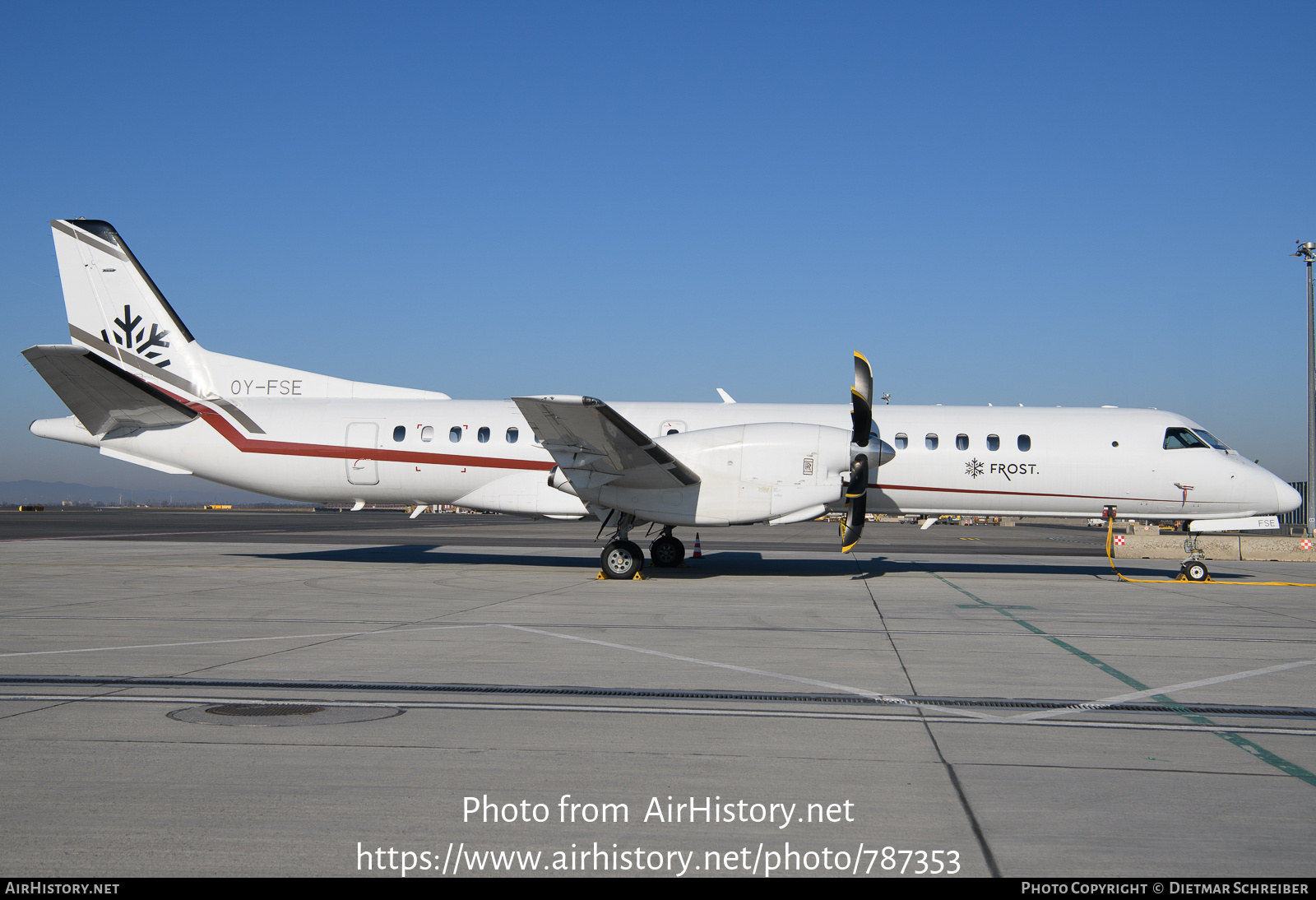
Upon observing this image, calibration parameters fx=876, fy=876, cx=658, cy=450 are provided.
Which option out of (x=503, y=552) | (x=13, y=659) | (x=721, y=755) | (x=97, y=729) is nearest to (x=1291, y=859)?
(x=721, y=755)

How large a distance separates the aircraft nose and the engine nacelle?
8.43m

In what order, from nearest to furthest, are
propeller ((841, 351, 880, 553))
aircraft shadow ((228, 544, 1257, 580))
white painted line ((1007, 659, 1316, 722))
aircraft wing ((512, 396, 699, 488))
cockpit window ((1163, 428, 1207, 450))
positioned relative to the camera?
white painted line ((1007, 659, 1316, 722))
aircraft wing ((512, 396, 699, 488))
propeller ((841, 351, 880, 553))
cockpit window ((1163, 428, 1207, 450))
aircraft shadow ((228, 544, 1257, 580))

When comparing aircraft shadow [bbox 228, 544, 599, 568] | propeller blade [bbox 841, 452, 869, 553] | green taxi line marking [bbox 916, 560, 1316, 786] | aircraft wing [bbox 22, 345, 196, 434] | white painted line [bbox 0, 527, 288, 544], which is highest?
aircraft wing [bbox 22, 345, 196, 434]

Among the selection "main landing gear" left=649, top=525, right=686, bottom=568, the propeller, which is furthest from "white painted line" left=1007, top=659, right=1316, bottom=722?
"main landing gear" left=649, top=525, right=686, bottom=568

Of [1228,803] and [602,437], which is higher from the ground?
[602,437]

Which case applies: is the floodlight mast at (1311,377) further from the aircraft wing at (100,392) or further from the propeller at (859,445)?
the aircraft wing at (100,392)

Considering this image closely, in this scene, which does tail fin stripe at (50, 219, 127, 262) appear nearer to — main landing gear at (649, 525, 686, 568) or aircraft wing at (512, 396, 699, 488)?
aircraft wing at (512, 396, 699, 488)

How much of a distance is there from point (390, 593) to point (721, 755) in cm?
980

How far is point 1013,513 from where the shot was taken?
17141 millimetres

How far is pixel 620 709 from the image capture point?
639cm

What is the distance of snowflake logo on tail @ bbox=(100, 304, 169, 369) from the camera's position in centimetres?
1903

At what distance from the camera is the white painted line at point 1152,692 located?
6.41 m
